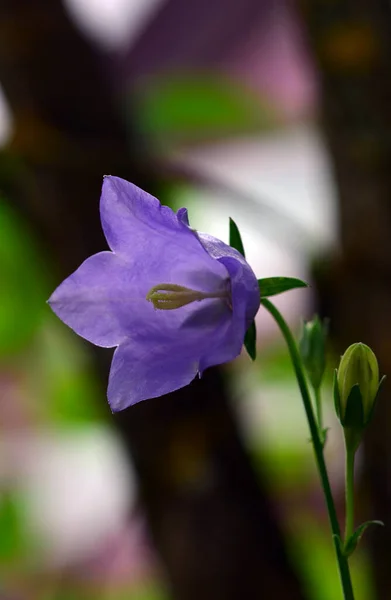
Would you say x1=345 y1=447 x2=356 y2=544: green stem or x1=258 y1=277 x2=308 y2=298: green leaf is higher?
x1=258 y1=277 x2=308 y2=298: green leaf

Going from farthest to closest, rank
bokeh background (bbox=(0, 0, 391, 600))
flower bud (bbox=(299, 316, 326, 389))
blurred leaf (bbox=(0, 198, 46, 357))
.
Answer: blurred leaf (bbox=(0, 198, 46, 357)) → bokeh background (bbox=(0, 0, 391, 600)) → flower bud (bbox=(299, 316, 326, 389))

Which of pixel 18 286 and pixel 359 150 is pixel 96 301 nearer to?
pixel 359 150

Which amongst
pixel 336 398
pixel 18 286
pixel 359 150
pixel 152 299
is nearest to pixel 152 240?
pixel 152 299

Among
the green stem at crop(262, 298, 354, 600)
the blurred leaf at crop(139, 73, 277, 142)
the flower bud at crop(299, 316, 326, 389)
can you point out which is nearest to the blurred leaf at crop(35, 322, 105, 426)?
the blurred leaf at crop(139, 73, 277, 142)

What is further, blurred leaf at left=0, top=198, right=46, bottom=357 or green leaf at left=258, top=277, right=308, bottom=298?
blurred leaf at left=0, top=198, right=46, bottom=357

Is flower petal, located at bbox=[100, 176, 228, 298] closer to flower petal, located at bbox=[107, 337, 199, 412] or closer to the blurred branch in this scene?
flower petal, located at bbox=[107, 337, 199, 412]

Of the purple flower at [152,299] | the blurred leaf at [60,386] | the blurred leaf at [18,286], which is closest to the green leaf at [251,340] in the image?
the purple flower at [152,299]

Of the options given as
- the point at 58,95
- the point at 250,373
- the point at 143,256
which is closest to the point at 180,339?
the point at 143,256

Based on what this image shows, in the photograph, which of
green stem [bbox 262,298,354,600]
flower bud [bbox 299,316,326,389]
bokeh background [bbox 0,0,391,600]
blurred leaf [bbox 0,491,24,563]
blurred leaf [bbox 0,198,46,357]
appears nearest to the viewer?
green stem [bbox 262,298,354,600]
